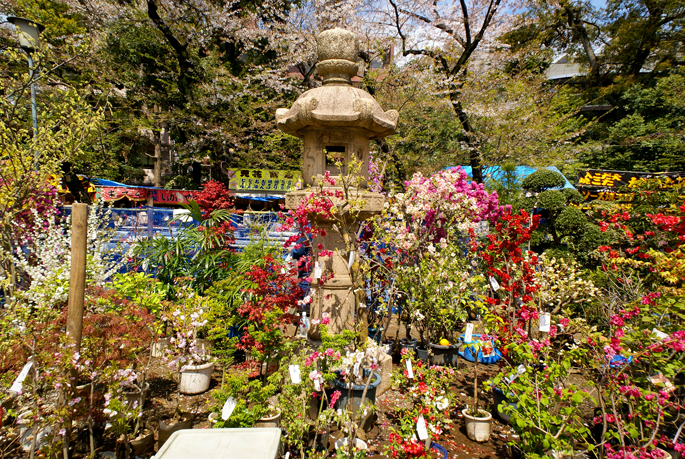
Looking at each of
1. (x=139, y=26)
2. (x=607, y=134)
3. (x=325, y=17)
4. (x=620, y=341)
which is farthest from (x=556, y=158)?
(x=139, y=26)

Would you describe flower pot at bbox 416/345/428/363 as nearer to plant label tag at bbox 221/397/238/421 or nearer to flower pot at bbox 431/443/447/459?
flower pot at bbox 431/443/447/459

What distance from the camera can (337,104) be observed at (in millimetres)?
3857

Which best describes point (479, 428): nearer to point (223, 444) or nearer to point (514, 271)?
point (514, 271)

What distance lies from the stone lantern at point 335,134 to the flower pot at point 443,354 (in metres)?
1.22

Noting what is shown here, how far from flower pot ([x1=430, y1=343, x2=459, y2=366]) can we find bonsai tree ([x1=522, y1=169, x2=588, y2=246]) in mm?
3170

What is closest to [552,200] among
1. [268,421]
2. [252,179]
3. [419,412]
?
[419,412]

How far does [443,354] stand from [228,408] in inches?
112

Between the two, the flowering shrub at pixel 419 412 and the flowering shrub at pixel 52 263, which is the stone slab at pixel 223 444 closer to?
the flowering shrub at pixel 419 412

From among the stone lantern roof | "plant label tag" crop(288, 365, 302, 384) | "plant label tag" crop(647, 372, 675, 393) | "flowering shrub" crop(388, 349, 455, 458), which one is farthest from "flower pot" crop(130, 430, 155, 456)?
"plant label tag" crop(647, 372, 675, 393)

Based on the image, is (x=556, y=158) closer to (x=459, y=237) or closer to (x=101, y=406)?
(x=459, y=237)

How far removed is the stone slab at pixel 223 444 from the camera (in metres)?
1.84

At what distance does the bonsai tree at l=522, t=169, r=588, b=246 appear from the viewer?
5832 millimetres

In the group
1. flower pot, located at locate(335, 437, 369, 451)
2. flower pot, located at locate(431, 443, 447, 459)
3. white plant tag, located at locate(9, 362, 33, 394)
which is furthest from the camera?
flower pot, located at locate(431, 443, 447, 459)

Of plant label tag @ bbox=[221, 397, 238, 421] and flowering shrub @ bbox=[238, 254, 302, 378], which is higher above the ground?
→ flowering shrub @ bbox=[238, 254, 302, 378]
